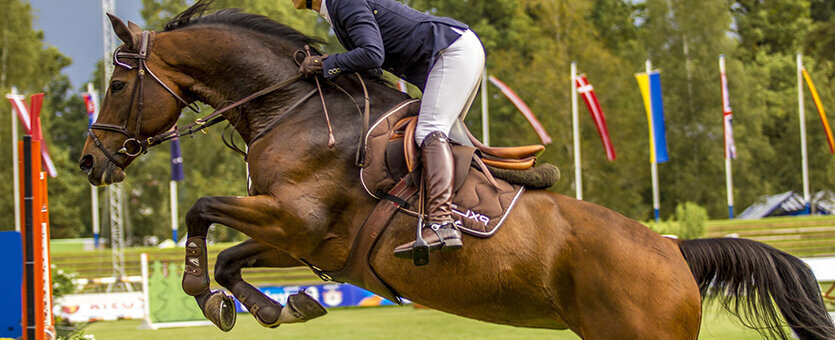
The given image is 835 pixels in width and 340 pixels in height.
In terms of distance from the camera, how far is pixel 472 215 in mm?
4691

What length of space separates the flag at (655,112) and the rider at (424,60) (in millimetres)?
21847

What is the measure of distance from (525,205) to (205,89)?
219cm

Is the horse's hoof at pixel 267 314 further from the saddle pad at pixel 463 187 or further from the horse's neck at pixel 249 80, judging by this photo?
the horse's neck at pixel 249 80

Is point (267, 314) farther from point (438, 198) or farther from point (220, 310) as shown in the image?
point (438, 198)

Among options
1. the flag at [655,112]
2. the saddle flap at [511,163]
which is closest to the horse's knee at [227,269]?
the saddle flap at [511,163]

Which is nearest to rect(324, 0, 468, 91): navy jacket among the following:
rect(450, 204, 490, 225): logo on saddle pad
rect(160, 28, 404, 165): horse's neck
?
rect(160, 28, 404, 165): horse's neck

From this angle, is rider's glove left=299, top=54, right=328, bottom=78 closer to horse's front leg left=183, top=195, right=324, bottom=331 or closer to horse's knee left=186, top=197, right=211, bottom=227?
horse's front leg left=183, top=195, right=324, bottom=331

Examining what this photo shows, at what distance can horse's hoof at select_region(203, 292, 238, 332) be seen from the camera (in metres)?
4.78

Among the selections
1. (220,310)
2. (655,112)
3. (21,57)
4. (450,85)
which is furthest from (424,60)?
(21,57)

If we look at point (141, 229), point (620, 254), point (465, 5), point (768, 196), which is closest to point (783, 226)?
point (768, 196)

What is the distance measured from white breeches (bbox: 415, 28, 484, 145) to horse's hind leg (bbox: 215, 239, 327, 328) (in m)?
1.23

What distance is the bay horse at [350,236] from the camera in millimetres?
4641

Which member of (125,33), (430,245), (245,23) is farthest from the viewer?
(245,23)

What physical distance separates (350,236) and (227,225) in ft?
2.39
